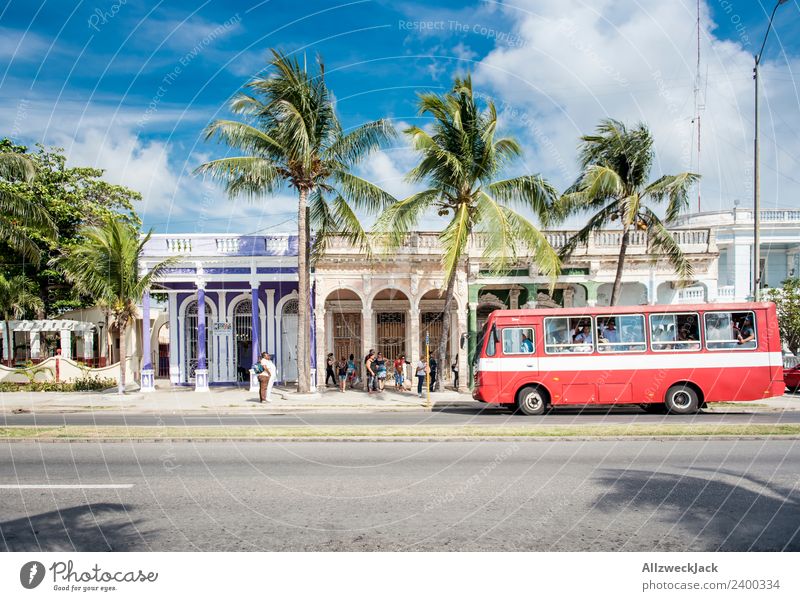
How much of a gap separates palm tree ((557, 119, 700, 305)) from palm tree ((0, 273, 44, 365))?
23.6 m

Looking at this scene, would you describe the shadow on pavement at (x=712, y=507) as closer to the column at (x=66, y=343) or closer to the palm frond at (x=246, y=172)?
the palm frond at (x=246, y=172)

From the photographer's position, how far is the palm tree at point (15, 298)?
2716 centimetres

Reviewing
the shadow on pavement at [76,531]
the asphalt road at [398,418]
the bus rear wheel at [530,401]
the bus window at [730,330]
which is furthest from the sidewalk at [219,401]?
the shadow on pavement at [76,531]

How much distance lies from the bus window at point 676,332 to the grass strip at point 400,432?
4516 millimetres

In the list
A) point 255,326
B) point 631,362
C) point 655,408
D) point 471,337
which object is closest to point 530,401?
point 631,362

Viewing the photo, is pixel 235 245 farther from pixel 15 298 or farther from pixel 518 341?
pixel 518 341

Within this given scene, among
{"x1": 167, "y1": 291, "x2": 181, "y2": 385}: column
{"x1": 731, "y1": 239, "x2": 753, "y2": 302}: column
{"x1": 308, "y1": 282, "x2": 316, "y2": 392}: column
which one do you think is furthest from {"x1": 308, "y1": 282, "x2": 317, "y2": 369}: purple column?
{"x1": 731, "y1": 239, "x2": 753, "y2": 302}: column

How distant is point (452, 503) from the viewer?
6883 mm

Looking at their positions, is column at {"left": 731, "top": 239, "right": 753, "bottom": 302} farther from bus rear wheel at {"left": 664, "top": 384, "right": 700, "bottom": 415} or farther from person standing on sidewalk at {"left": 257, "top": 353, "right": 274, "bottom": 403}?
person standing on sidewalk at {"left": 257, "top": 353, "right": 274, "bottom": 403}

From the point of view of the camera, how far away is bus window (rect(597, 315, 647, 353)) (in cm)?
1641

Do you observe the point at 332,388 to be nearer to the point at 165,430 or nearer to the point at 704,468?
the point at 165,430

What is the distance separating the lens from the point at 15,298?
27.9 metres
